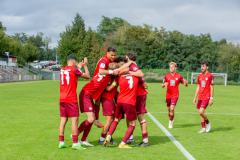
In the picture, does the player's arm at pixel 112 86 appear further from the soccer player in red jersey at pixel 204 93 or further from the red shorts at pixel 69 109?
the soccer player in red jersey at pixel 204 93

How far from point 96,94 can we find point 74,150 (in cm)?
143

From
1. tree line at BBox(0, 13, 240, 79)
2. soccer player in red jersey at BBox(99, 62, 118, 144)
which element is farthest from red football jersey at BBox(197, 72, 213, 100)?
tree line at BBox(0, 13, 240, 79)

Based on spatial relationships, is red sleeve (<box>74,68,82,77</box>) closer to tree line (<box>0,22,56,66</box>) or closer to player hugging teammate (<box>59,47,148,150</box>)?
player hugging teammate (<box>59,47,148,150</box>)

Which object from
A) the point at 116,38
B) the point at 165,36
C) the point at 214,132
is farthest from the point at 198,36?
the point at 214,132

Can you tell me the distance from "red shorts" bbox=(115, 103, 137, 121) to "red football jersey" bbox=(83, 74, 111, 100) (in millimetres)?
572

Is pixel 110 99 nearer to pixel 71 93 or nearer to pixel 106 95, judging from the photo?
pixel 106 95

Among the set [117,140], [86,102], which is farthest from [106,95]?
[117,140]

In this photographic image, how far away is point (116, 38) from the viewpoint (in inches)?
4336

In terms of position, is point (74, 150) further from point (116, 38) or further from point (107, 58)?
point (116, 38)

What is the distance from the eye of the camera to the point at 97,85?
10.8 m

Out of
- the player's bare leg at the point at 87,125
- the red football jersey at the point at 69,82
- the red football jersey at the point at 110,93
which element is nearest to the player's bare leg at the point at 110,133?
the player's bare leg at the point at 87,125

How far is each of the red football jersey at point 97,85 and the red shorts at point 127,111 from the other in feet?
1.88

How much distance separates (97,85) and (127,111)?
93 centimetres

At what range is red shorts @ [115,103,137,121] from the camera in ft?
34.7
